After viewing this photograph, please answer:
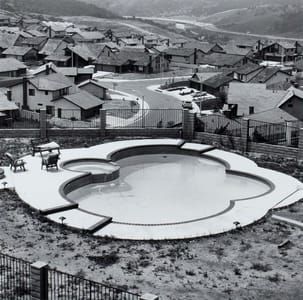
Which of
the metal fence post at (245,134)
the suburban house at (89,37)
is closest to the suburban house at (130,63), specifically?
the suburban house at (89,37)

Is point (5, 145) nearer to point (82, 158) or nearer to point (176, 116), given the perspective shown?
point (82, 158)

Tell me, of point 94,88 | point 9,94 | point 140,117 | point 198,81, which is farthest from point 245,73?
point 9,94

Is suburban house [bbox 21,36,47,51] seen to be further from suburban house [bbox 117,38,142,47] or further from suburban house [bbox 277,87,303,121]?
suburban house [bbox 277,87,303,121]

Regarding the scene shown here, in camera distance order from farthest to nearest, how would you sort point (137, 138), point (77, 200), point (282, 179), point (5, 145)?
1. point (137, 138)
2. point (5, 145)
3. point (282, 179)
4. point (77, 200)

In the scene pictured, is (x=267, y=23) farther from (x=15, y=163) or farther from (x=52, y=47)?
(x=15, y=163)

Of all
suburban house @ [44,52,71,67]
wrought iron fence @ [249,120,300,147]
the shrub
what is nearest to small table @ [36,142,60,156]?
wrought iron fence @ [249,120,300,147]

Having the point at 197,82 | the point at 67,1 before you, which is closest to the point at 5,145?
the point at 197,82

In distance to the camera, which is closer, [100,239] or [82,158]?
[100,239]
